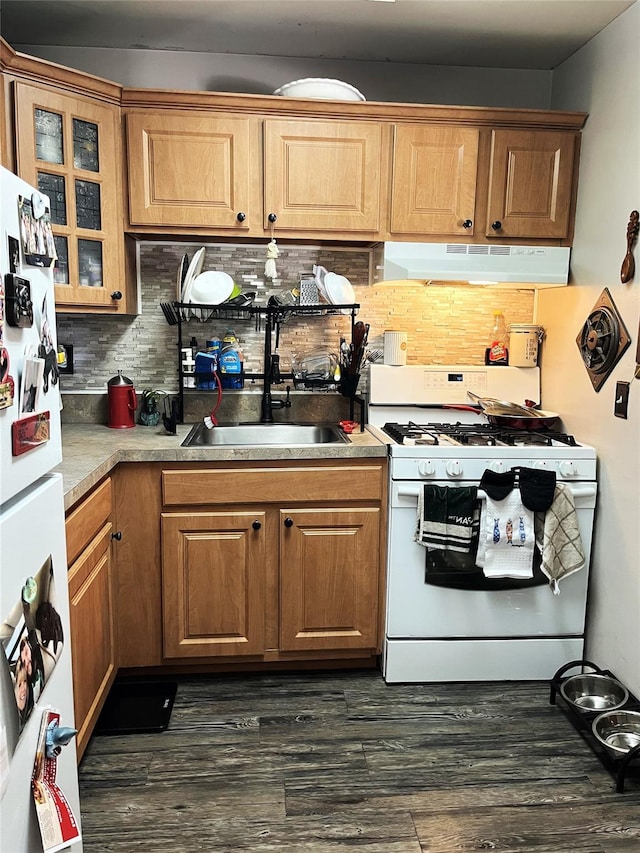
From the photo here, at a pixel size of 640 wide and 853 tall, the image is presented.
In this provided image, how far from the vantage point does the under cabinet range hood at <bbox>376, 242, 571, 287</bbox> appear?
256 centimetres

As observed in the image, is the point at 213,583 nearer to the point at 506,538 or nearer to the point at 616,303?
the point at 506,538

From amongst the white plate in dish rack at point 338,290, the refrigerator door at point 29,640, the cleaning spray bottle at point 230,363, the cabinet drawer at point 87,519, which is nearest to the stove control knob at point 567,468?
the white plate in dish rack at point 338,290

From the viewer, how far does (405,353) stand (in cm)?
284

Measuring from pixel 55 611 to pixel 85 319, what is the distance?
185 cm

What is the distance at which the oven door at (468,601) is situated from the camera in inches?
92.7

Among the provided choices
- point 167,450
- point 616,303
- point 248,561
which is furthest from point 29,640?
point 616,303

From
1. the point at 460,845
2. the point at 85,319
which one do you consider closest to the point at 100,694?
the point at 460,845

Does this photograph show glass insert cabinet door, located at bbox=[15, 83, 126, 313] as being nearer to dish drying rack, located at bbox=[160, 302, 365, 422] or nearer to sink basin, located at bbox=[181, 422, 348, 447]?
dish drying rack, located at bbox=[160, 302, 365, 422]

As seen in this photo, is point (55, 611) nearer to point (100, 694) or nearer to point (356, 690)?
point (100, 694)

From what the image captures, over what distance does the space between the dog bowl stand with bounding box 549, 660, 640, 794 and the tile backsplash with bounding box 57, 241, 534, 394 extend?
1349 mm

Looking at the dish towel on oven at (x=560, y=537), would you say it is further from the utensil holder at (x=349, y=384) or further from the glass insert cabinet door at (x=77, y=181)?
the glass insert cabinet door at (x=77, y=181)

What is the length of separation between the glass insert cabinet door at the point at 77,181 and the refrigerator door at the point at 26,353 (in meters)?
1.22

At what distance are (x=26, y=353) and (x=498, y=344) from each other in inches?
88.1

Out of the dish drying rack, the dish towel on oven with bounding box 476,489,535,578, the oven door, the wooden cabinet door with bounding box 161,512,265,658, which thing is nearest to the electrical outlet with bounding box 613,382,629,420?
the oven door
